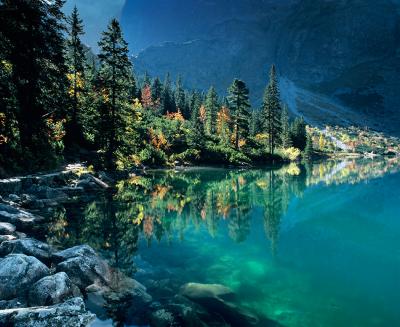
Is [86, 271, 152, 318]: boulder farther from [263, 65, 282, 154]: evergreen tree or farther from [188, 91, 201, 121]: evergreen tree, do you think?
A: [188, 91, 201, 121]: evergreen tree

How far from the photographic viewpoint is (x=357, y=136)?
19262cm

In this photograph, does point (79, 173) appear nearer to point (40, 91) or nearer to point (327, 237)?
point (40, 91)

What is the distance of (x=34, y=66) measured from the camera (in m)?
23.9

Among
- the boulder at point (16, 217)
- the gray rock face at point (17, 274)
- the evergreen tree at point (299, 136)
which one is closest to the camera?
the gray rock face at point (17, 274)

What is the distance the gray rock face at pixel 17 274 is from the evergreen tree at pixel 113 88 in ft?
79.8

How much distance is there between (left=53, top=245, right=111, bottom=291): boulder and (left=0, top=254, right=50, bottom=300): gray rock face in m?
0.68

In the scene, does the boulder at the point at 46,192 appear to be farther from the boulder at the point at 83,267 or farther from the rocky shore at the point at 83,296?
the boulder at the point at 83,267

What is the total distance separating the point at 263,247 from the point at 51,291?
8793 millimetres

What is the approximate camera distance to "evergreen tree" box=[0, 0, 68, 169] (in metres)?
22.6

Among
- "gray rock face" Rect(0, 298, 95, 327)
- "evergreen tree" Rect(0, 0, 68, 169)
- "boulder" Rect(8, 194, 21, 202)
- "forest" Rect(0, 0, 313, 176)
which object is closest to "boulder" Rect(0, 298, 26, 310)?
"gray rock face" Rect(0, 298, 95, 327)

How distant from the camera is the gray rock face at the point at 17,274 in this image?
27.0 ft

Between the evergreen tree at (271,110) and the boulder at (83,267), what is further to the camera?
the evergreen tree at (271,110)

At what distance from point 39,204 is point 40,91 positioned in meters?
9.57

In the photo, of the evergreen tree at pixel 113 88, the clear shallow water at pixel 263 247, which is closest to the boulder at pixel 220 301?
the clear shallow water at pixel 263 247
